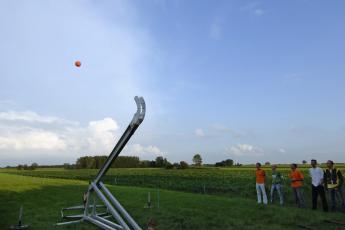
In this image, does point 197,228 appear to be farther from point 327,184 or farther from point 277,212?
point 327,184

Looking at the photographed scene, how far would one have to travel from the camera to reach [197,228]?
32.9 feet

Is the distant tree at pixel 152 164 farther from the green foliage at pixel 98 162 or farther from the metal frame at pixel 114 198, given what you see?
the metal frame at pixel 114 198

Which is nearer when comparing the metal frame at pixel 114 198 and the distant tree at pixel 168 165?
the metal frame at pixel 114 198

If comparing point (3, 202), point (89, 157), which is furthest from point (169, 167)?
point (3, 202)

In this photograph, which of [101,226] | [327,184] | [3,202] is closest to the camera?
[101,226]

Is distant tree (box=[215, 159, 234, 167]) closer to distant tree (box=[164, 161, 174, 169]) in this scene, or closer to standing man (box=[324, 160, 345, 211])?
distant tree (box=[164, 161, 174, 169])

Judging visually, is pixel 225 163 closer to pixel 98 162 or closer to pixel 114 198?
pixel 98 162

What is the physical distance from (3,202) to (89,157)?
4055 inches

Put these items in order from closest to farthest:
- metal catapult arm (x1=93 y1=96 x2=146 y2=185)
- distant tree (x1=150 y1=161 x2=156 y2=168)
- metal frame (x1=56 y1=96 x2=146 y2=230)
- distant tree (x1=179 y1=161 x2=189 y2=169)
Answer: metal frame (x1=56 y1=96 x2=146 y2=230)
metal catapult arm (x1=93 y1=96 x2=146 y2=185)
distant tree (x1=179 y1=161 x2=189 y2=169)
distant tree (x1=150 y1=161 x2=156 y2=168)

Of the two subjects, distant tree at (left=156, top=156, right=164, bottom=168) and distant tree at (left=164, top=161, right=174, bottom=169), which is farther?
distant tree at (left=156, top=156, right=164, bottom=168)

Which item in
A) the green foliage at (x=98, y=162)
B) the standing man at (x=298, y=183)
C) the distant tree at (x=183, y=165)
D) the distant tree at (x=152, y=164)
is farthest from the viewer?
the green foliage at (x=98, y=162)

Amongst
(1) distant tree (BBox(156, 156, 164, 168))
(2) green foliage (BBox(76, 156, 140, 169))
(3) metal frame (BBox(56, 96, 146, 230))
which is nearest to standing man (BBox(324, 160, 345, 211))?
(3) metal frame (BBox(56, 96, 146, 230))

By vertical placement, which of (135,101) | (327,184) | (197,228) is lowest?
(197,228)

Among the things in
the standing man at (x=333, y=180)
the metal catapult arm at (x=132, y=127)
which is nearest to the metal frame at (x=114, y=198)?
the metal catapult arm at (x=132, y=127)
